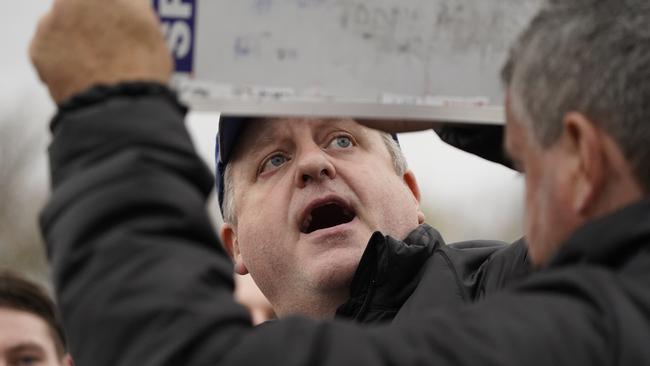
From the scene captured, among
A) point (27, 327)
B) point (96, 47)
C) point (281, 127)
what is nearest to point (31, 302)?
point (27, 327)

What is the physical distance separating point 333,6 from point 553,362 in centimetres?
91

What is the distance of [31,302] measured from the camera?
17.9ft

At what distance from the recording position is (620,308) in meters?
2.05

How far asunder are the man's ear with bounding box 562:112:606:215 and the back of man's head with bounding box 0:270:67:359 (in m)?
3.48

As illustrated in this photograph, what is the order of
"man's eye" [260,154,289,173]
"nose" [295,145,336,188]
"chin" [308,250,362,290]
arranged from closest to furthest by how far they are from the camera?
"chin" [308,250,362,290]
"nose" [295,145,336,188]
"man's eye" [260,154,289,173]

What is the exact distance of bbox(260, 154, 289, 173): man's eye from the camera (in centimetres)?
432

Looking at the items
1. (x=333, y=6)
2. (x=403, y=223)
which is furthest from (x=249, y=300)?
(x=333, y=6)

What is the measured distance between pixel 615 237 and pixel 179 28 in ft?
2.96

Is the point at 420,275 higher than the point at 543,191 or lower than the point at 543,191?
lower

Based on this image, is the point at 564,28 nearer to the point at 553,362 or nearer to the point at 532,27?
the point at 532,27

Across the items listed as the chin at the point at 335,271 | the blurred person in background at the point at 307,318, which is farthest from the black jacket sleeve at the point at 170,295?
the chin at the point at 335,271

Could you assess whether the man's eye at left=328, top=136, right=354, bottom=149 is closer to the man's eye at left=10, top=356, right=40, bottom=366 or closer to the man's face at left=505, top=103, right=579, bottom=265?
the man's eye at left=10, top=356, right=40, bottom=366

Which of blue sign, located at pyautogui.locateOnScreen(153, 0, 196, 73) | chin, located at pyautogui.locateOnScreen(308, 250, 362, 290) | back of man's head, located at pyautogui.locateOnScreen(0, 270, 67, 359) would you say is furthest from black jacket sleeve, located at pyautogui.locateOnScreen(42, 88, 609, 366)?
back of man's head, located at pyautogui.locateOnScreen(0, 270, 67, 359)

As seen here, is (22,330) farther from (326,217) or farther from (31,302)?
(326,217)
